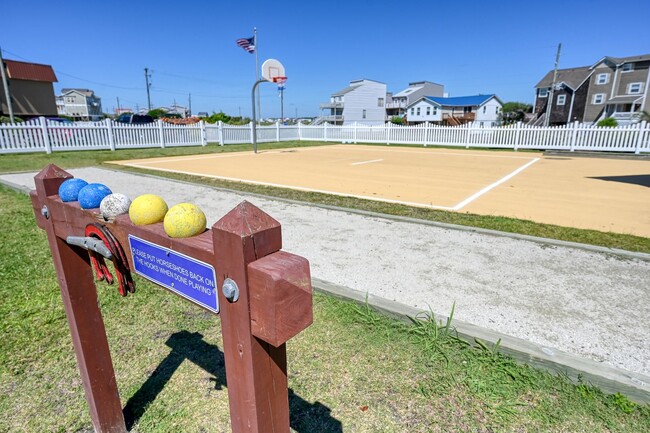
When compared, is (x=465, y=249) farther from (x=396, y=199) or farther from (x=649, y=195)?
(x=649, y=195)

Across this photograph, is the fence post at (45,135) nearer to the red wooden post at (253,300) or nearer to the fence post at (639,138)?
the red wooden post at (253,300)

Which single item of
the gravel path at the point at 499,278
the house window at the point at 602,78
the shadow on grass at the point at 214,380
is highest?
the house window at the point at 602,78

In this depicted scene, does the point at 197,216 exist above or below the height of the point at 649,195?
above

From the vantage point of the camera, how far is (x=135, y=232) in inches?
51.2

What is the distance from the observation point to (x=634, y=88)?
135 ft

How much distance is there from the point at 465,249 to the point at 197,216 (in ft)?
11.7

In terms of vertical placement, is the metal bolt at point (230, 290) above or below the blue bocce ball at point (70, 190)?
below

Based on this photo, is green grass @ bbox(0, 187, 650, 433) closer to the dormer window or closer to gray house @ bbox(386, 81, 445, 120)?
the dormer window

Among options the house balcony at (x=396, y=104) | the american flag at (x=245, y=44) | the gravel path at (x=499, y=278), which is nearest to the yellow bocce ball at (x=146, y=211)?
the gravel path at (x=499, y=278)

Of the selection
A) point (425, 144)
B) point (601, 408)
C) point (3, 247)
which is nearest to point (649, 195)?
point (601, 408)

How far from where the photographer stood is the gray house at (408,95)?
71.2 meters

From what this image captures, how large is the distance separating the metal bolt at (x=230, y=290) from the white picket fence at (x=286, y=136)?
58.8 feet

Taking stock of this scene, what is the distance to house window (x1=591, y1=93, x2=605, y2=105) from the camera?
146 ft

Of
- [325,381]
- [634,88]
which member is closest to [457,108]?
[634,88]
